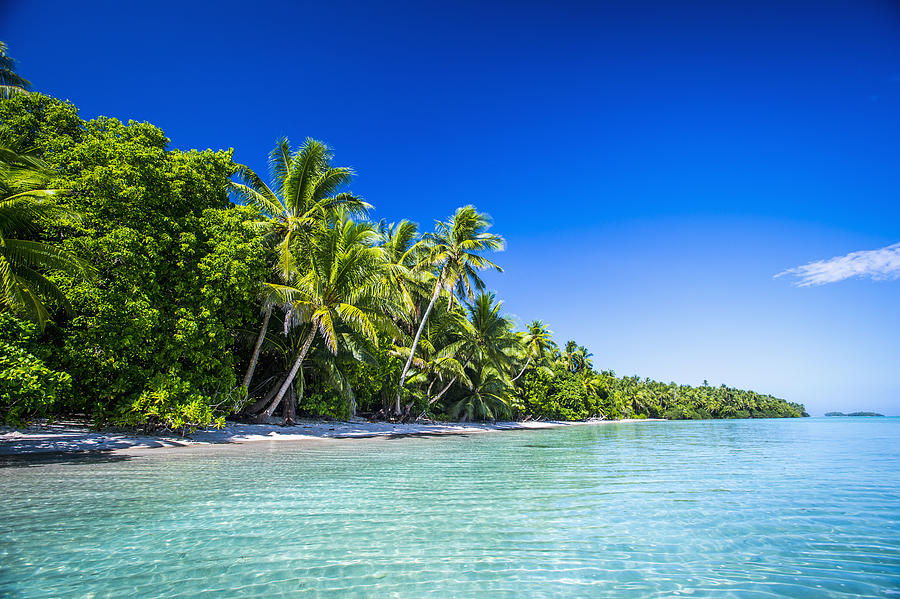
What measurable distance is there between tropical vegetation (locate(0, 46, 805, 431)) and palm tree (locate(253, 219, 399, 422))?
0.06 meters

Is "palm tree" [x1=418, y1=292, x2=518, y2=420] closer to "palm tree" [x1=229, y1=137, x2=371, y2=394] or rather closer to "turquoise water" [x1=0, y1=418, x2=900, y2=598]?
"palm tree" [x1=229, y1=137, x2=371, y2=394]

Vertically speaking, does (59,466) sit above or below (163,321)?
below

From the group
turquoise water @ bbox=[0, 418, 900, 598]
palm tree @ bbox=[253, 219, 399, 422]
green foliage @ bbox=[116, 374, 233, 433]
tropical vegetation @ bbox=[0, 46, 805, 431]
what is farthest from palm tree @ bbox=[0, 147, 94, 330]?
palm tree @ bbox=[253, 219, 399, 422]

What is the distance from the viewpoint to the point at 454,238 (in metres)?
23.6

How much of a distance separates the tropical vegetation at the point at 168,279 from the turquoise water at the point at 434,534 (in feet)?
11.1

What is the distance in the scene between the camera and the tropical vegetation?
30.3ft

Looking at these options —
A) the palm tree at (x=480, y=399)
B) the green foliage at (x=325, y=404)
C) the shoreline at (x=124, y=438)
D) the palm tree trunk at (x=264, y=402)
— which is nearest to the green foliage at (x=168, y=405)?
the shoreline at (x=124, y=438)

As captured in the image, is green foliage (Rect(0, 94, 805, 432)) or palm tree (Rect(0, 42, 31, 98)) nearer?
green foliage (Rect(0, 94, 805, 432))

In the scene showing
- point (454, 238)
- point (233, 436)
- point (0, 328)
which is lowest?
point (233, 436)

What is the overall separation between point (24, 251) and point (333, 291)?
347 inches

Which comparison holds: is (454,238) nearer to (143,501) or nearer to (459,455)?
(459,455)

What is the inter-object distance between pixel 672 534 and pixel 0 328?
40.0ft

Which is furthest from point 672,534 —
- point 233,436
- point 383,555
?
point 233,436

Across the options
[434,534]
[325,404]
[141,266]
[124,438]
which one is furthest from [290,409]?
[434,534]
